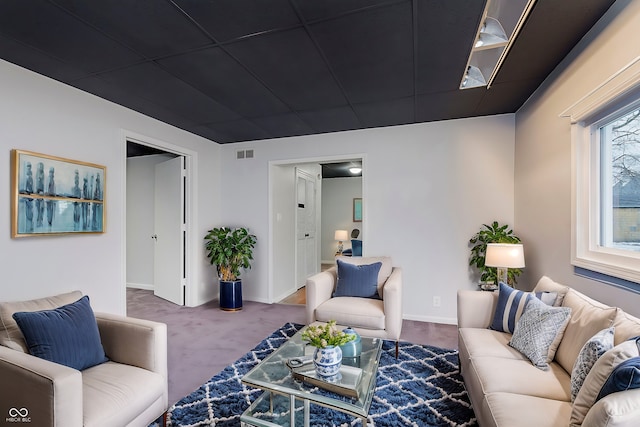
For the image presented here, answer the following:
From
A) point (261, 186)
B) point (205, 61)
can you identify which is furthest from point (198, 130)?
point (205, 61)

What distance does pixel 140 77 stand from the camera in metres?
2.60

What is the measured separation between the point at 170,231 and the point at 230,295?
1317 millimetres

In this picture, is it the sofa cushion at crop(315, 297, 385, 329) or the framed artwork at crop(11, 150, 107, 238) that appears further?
the sofa cushion at crop(315, 297, 385, 329)

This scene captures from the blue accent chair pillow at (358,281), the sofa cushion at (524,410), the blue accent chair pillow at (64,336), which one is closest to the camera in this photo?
the sofa cushion at (524,410)

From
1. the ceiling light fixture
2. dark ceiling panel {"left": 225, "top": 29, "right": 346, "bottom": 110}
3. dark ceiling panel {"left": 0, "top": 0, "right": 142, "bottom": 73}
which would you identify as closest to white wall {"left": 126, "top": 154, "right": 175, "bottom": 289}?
dark ceiling panel {"left": 0, "top": 0, "right": 142, "bottom": 73}

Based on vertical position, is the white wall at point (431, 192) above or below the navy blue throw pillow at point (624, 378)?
above

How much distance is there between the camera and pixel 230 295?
4152mm

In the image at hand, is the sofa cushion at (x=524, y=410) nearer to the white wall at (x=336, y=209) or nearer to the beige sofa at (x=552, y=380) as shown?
the beige sofa at (x=552, y=380)

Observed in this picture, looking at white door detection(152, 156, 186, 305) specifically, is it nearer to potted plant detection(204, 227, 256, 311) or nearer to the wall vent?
potted plant detection(204, 227, 256, 311)

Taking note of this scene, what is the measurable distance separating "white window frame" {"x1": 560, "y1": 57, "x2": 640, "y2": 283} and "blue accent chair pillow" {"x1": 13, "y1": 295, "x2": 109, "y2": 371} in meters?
3.04

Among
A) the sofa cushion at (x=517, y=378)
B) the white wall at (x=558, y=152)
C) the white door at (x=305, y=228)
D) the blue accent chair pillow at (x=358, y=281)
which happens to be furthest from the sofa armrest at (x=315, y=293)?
the white door at (x=305, y=228)

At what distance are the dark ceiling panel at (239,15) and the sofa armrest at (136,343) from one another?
72.6 inches

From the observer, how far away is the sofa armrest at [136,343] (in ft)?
5.83

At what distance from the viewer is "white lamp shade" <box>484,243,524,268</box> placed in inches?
107
